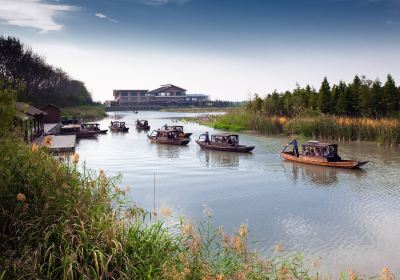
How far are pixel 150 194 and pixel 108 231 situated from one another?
37.7ft

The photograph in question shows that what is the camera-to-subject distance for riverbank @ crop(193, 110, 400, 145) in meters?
36.7

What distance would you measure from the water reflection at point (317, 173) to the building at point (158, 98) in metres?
121

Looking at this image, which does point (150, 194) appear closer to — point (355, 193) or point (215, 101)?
point (355, 193)

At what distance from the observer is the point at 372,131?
38.8 metres

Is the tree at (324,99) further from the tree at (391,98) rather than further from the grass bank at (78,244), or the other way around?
the grass bank at (78,244)

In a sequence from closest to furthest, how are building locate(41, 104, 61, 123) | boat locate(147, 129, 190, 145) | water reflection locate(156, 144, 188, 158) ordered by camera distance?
1. water reflection locate(156, 144, 188, 158)
2. boat locate(147, 129, 190, 145)
3. building locate(41, 104, 61, 123)

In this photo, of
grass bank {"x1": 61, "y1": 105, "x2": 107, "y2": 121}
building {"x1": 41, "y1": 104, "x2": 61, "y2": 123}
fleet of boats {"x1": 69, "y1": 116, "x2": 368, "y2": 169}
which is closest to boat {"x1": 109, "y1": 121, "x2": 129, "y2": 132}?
fleet of boats {"x1": 69, "y1": 116, "x2": 368, "y2": 169}

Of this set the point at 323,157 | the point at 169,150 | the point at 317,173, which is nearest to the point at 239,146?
the point at 169,150

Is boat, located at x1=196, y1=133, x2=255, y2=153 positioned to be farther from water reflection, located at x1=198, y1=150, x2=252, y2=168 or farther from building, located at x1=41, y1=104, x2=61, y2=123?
building, located at x1=41, y1=104, x2=61, y2=123

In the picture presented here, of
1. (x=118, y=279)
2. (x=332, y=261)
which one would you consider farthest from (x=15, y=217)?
(x=332, y=261)

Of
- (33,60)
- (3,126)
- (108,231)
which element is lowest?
(108,231)

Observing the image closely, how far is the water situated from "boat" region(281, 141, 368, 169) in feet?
1.63

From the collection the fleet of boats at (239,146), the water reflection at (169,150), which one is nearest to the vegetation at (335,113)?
the fleet of boats at (239,146)

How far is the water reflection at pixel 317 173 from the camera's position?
76.2ft
